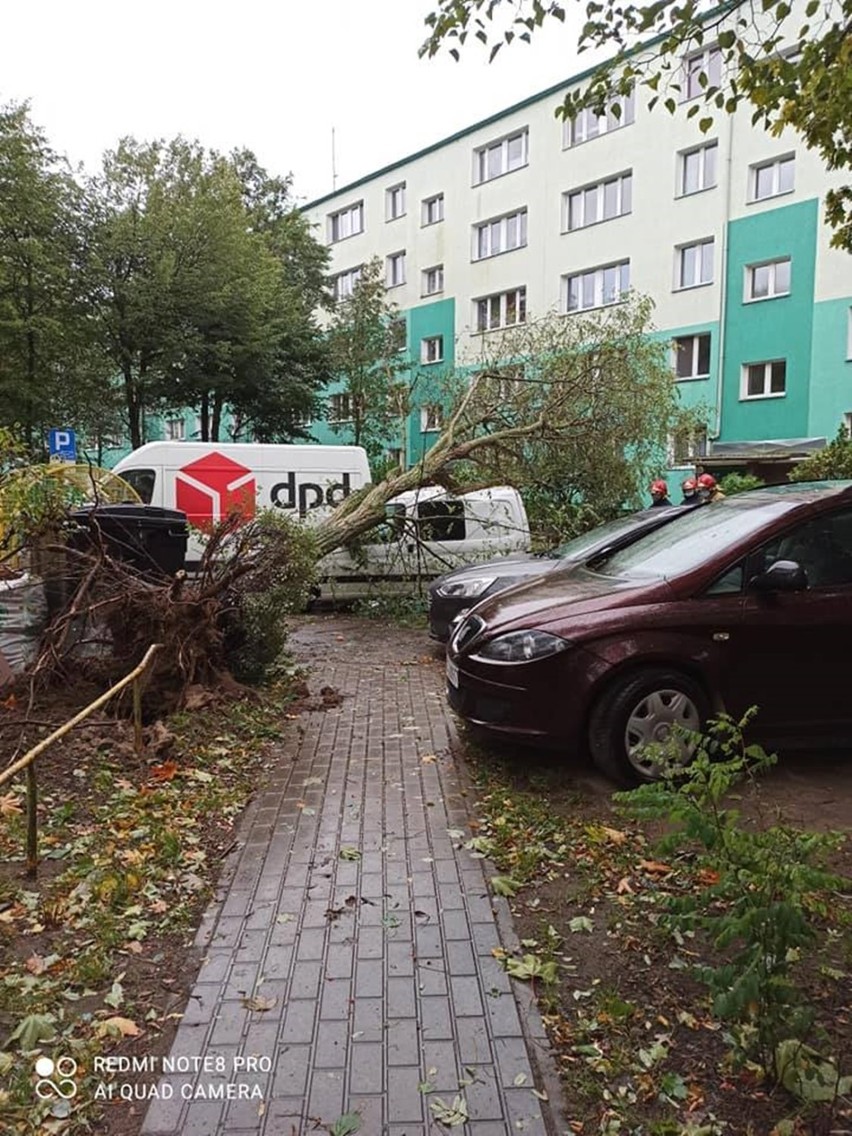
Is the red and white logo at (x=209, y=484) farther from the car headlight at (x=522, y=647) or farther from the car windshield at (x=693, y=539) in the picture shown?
the car headlight at (x=522, y=647)

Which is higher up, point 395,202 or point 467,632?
point 395,202

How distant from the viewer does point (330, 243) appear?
39344 millimetres

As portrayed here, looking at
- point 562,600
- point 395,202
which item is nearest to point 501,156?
point 395,202

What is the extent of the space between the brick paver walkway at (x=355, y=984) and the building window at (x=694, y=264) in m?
23.2

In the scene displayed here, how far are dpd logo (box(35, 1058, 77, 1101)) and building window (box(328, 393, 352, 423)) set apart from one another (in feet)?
97.1

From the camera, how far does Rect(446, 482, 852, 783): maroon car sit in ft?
15.5

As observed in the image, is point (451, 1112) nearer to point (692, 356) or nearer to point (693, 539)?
point (693, 539)

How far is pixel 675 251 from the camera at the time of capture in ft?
82.2

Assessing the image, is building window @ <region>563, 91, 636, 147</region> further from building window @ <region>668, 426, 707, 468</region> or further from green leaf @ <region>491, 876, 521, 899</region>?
green leaf @ <region>491, 876, 521, 899</region>

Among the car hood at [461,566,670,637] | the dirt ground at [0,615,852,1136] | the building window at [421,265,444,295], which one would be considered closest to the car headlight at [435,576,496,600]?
the car hood at [461,566,670,637]

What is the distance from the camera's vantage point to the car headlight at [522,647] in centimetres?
477

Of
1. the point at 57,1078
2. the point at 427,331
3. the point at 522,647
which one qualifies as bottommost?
the point at 57,1078

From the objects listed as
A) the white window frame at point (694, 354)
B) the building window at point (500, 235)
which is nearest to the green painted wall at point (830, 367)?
the white window frame at point (694, 354)

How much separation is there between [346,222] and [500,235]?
1064 centimetres
